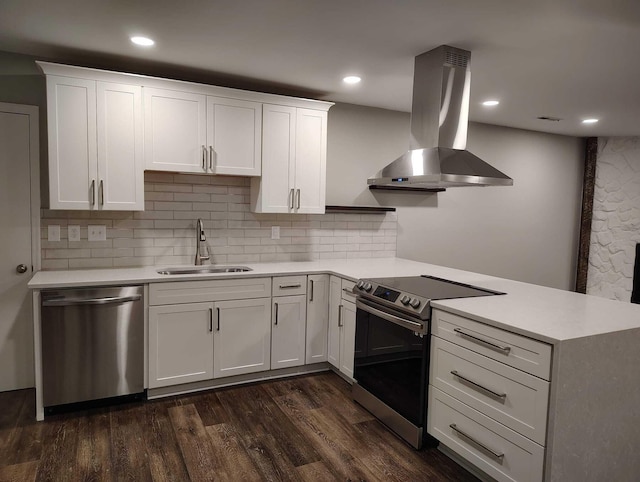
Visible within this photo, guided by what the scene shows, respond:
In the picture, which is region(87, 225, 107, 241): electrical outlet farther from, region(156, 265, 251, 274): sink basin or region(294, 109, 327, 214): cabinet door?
region(294, 109, 327, 214): cabinet door

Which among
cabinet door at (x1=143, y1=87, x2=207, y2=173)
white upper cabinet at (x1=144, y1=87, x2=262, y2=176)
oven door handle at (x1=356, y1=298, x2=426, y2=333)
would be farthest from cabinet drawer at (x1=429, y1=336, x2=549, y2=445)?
cabinet door at (x1=143, y1=87, x2=207, y2=173)

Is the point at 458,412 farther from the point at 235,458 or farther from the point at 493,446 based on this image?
the point at 235,458

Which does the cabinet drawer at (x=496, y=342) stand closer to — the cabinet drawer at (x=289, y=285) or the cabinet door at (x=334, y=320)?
the cabinet door at (x=334, y=320)

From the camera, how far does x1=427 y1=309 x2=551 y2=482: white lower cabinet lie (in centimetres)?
188

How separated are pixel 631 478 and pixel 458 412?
0.85 m

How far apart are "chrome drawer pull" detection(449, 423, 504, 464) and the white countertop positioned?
603 millimetres

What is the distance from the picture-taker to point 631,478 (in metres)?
2.13

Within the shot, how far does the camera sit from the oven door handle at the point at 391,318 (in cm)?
249

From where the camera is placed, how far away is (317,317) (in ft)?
11.7

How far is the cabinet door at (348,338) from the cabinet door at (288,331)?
0.34 metres

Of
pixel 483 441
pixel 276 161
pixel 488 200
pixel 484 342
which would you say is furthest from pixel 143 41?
pixel 488 200

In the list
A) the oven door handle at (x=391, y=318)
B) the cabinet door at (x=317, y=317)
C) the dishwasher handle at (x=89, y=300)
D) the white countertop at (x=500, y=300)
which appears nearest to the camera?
the white countertop at (x=500, y=300)

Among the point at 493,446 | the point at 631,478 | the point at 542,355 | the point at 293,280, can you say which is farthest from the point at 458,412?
the point at 293,280

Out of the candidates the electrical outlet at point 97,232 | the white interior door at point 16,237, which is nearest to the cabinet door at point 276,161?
the electrical outlet at point 97,232
